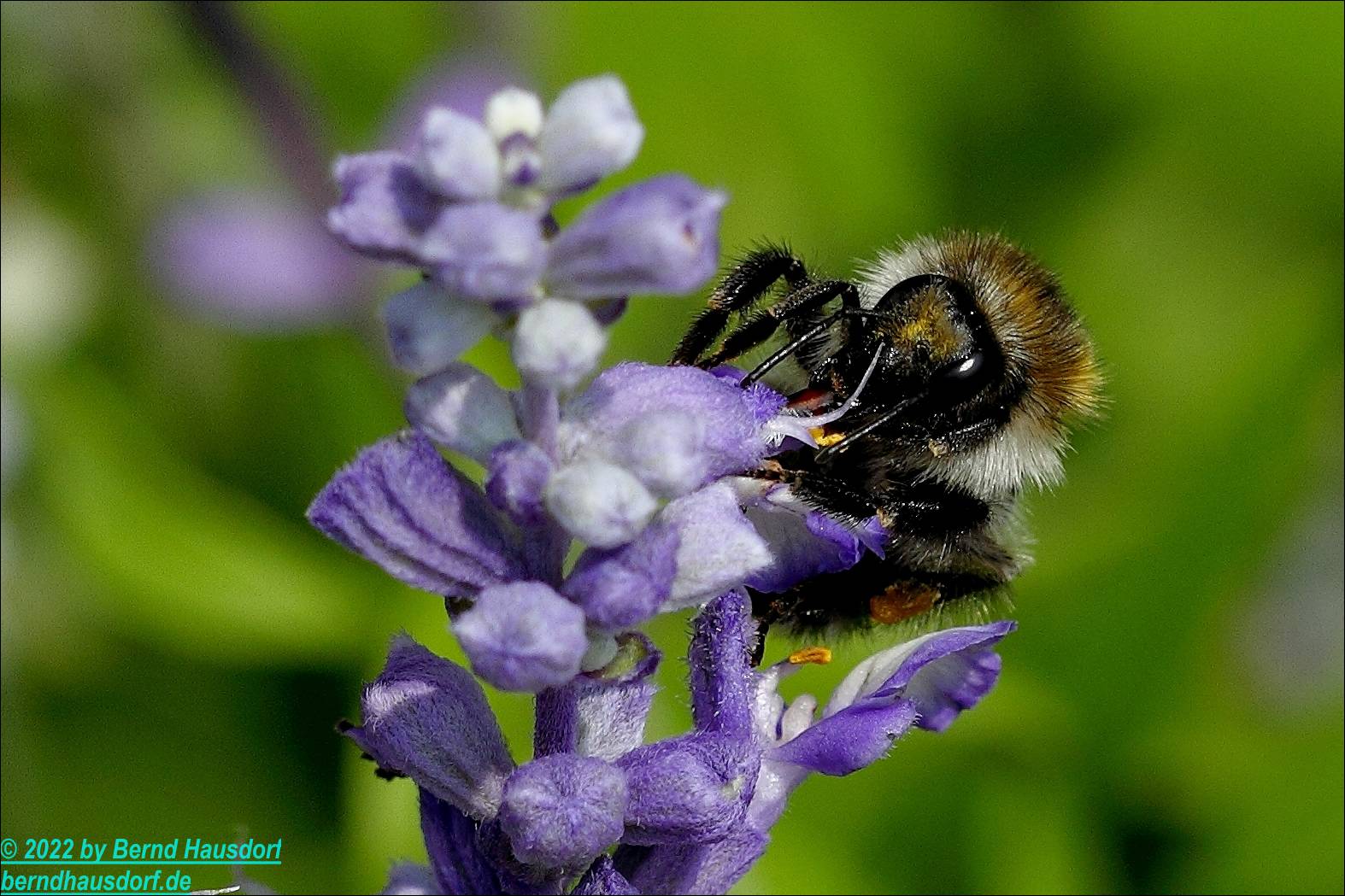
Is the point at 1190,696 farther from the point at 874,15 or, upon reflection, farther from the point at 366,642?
the point at 874,15

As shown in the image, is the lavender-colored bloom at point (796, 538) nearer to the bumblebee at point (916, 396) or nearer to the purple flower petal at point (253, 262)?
the bumblebee at point (916, 396)

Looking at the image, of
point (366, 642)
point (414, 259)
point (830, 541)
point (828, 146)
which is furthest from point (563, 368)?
point (828, 146)

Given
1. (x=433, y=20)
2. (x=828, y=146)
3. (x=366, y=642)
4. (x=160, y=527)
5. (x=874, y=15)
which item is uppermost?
(x=433, y=20)

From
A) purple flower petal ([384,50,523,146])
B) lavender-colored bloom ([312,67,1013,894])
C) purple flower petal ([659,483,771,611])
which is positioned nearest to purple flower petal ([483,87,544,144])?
lavender-colored bloom ([312,67,1013,894])

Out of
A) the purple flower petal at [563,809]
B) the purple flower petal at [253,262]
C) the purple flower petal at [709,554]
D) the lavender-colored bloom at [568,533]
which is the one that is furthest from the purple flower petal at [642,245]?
the purple flower petal at [253,262]

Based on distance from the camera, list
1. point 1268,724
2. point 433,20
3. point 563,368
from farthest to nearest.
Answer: point 433,20 < point 1268,724 < point 563,368

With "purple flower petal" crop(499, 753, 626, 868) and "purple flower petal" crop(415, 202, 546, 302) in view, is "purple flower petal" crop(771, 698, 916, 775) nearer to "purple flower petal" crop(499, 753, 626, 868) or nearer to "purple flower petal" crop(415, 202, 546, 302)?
"purple flower petal" crop(499, 753, 626, 868)

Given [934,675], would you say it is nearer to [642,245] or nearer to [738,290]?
[738,290]

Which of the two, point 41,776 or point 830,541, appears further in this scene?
point 41,776

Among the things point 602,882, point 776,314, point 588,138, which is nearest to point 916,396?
point 776,314
